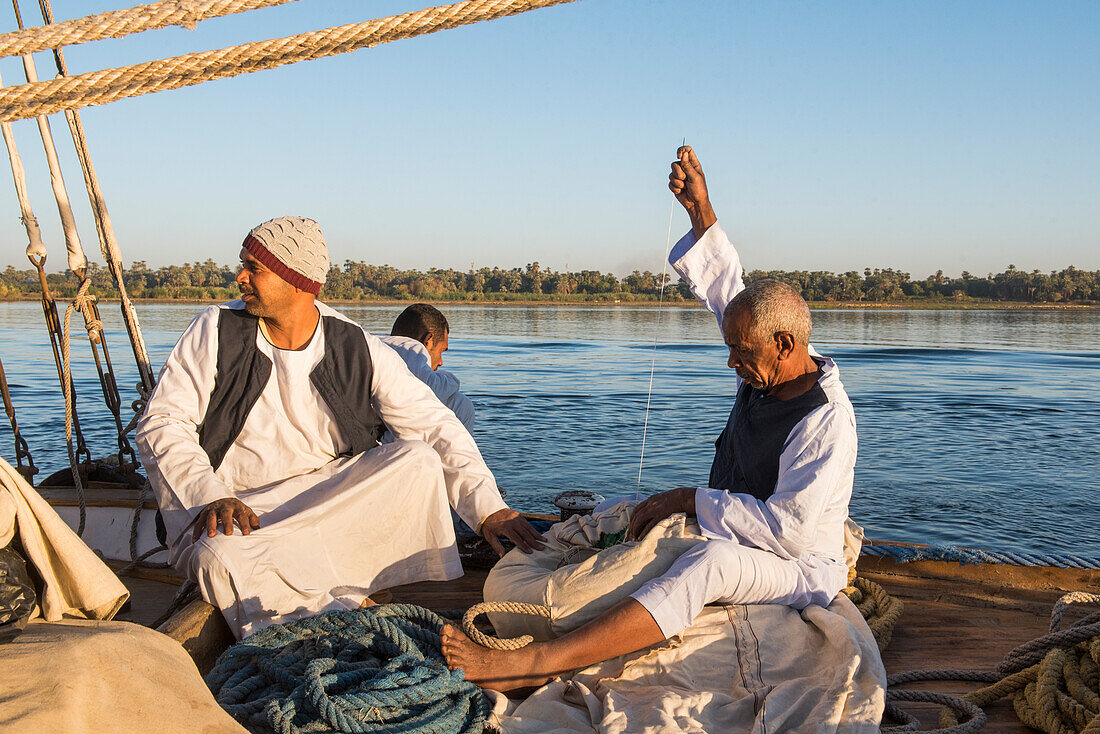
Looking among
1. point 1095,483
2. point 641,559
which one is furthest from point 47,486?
point 1095,483

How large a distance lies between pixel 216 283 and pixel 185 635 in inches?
2247

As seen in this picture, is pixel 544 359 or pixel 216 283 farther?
pixel 216 283

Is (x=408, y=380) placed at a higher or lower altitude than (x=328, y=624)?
higher

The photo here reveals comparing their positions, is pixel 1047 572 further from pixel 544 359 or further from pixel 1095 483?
pixel 544 359

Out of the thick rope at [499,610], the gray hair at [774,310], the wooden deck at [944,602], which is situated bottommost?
the wooden deck at [944,602]

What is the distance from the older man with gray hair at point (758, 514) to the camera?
2.46 meters

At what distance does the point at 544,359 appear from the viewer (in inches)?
784

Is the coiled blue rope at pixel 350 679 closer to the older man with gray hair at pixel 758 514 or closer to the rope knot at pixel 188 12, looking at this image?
the older man with gray hair at pixel 758 514

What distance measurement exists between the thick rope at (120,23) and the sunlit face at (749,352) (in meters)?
1.69

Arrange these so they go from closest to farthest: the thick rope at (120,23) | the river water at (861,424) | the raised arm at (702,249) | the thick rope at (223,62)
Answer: the thick rope at (120,23)
the thick rope at (223,62)
the raised arm at (702,249)
the river water at (861,424)

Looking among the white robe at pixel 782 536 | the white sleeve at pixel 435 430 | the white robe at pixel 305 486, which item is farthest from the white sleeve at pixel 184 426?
the white robe at pixel 782 536

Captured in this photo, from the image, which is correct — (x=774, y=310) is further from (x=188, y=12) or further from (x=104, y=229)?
(x=104, y=229)

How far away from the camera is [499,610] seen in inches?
102

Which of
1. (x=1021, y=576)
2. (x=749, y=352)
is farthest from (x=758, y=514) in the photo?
(x=1021, y=576)
